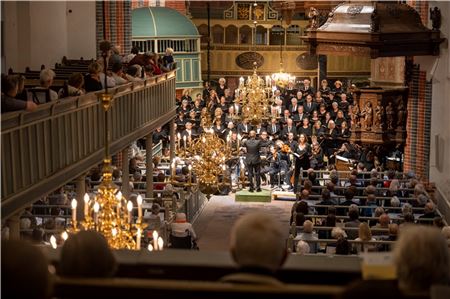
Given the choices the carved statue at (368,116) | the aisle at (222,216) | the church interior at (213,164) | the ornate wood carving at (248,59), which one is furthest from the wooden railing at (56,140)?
the ornate wood carving at (248,59)

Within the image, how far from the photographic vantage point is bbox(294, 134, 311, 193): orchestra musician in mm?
22953

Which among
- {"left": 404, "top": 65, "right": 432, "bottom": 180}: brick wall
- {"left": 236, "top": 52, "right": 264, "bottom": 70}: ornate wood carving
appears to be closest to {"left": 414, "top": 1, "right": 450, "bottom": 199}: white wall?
{"left": 404, "top": 65, "right": 432, "bottom": 180}: brick wall

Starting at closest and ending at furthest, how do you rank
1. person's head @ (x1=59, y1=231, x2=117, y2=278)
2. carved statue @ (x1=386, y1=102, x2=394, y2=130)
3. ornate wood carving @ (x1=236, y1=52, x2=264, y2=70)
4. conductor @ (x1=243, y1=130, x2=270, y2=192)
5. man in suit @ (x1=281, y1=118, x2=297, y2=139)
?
person's head @ (x1=59, y1=231, x2=117, y2=278), carved statue @ (x1=386, y1=102, x2=394, y2=130), conductor @ (x1=243, y1=130, x2=270, y2=192), man in suit @ (x1=281, y1=118, x2=297, y2=139), ornate wood carving @ (x1=236, y1=52, x2=264, y2=70)

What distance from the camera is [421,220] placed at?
48.3 feet

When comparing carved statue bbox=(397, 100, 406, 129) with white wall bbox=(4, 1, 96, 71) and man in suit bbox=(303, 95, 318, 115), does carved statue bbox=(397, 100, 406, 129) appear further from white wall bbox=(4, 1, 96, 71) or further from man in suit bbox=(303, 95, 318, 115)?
white wall bbox=(4, 1, 96, 71)

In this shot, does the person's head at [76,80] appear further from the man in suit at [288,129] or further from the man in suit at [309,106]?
the man in suit at [309,106]

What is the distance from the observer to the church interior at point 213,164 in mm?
3738

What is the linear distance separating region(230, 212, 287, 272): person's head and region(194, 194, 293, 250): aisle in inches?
573

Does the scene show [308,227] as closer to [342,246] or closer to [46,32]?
[342,246]

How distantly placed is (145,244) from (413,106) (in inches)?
407

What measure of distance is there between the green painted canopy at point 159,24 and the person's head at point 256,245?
27509mm

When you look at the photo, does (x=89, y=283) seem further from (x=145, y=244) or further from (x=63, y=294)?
(x=145, y=244)

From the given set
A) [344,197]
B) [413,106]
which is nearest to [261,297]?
[344,197]

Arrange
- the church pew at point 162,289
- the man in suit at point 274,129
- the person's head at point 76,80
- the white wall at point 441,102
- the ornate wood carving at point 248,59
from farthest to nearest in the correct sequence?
the ornate wood carving at point 248,59 < the man in suit at point 274,129 < the white wall at point 441,102 < the person's head at point 76,80 < the church pew at point 162,289
